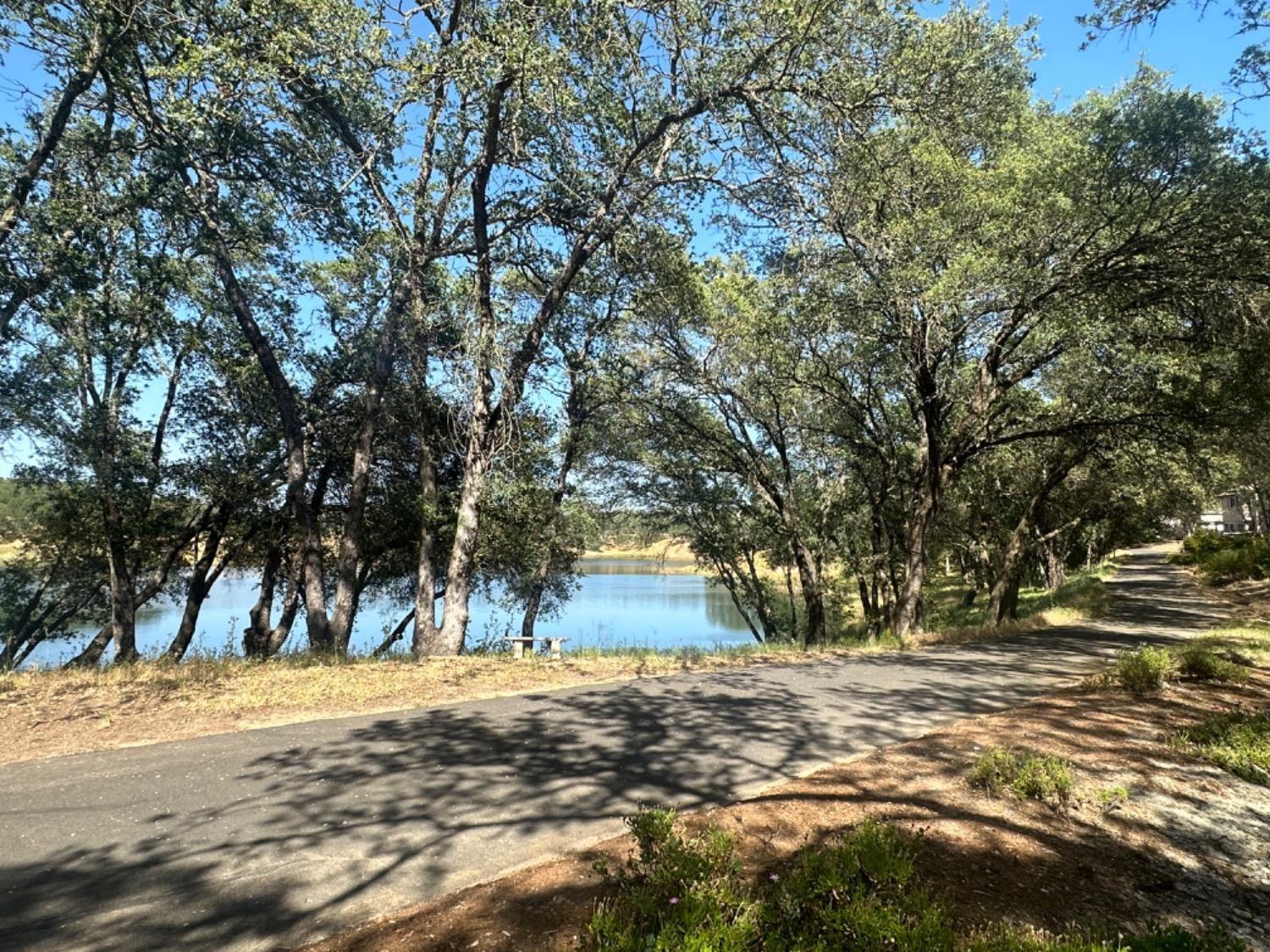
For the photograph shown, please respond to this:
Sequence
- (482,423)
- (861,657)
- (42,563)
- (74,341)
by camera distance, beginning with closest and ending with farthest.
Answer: (861,657) → (482,423) → (74,341) → (42,563)

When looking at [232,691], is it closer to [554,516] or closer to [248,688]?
[248,688]

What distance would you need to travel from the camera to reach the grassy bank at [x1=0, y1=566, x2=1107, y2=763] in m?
5.89

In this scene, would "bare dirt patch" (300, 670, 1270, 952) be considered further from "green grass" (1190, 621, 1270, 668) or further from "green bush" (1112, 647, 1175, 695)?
"green grass" (1190, 621, 1270, 668)

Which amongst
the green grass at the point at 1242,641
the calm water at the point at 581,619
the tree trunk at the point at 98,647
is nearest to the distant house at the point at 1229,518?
the calm water at the point at 581,619

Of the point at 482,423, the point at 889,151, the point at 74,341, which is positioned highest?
the point at 889,151

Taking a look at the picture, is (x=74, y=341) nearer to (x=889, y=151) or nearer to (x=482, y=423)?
(x=482, y=423)

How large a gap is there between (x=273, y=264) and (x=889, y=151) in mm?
12623

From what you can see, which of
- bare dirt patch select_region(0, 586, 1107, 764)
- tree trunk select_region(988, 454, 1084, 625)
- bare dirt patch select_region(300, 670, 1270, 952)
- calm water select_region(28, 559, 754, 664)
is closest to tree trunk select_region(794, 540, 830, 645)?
calm water select_region(28, 559, 754, 664)

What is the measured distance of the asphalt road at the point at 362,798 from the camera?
3.10 metres

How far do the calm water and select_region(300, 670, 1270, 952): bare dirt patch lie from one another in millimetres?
8003

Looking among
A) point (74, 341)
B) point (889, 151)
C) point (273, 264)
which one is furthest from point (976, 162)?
point (74, 341)

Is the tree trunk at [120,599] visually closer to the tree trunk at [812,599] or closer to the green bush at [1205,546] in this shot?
the tree trunk at [812,599]

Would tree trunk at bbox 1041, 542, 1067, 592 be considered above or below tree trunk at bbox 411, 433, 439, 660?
below

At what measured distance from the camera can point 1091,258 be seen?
9781 mm
